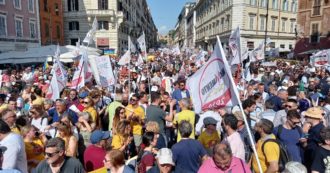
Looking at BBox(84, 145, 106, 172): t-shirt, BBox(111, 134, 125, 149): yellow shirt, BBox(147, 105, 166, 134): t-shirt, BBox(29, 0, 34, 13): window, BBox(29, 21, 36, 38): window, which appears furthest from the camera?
BBox(29, 21, 36, 38): window

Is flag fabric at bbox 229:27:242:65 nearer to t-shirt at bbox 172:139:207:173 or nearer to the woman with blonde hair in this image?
t-shirt at bbox 172:139:207:173

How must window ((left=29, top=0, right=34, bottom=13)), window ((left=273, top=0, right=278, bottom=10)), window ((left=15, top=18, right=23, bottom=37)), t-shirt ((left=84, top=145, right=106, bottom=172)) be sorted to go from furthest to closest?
window ((left=273, top=0, right=278, bottom=10)), window ((left=29, top=0, right=34, bottom=13)), window ((left=15, top=18, right=23, bottom=37)), t-shirt ((left=84, top=145, right=106, bottom=172))

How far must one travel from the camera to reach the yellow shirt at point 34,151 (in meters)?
4.49

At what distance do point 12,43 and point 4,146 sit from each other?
31437mm

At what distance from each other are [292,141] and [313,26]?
41630 millimetres

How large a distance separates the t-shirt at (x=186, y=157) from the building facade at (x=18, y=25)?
29939mm

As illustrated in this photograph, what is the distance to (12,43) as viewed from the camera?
31.6m

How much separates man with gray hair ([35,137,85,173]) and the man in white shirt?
0.35 metres

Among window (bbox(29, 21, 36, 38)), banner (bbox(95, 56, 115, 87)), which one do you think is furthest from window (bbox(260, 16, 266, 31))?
banner (bbox(95, 56, 115, 87))

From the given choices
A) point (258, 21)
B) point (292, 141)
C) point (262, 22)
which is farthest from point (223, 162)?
point (262, 22)

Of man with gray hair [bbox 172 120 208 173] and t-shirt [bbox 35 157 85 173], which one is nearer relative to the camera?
t-shirt [bbox 35 157 85 173]

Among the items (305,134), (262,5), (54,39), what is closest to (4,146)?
(305,134)

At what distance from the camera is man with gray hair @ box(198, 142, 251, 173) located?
3433 millimetres

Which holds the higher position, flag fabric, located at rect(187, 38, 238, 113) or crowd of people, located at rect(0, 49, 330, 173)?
flag fabric, located at rect(187, 38, 238, 113)
